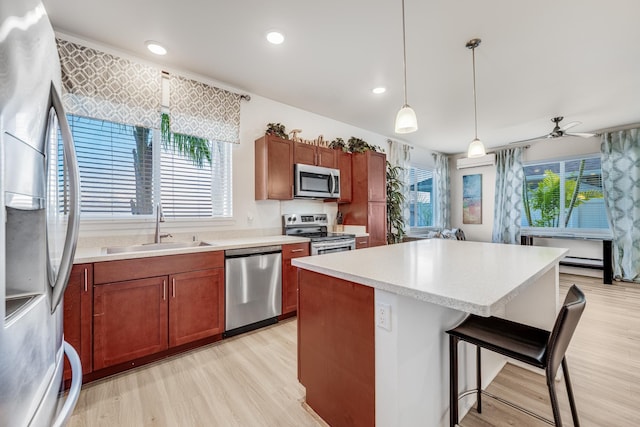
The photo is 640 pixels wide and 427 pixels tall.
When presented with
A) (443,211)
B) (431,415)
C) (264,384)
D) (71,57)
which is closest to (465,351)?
(431,415)

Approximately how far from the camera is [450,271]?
142cm

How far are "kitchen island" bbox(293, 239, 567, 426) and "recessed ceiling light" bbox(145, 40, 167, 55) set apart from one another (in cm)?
234

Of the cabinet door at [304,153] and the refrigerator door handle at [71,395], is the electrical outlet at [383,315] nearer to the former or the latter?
the refrigerator door handle at [71,395]

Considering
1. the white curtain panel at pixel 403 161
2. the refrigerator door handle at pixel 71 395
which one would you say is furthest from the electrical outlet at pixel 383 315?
the white curtain panel at pixel 403 161

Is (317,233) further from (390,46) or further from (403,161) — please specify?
(403,161)

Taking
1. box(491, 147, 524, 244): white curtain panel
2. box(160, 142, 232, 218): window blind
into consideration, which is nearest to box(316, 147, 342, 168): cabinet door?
box(160, 142, 232, 218): window blind

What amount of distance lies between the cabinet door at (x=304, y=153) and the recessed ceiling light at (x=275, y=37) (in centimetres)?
128

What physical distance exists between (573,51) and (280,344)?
387 cm

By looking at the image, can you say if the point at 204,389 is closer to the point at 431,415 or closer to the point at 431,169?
the point at 431,415

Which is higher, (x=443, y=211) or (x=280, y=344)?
(x=443, y=211)

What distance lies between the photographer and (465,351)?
5.54 ft

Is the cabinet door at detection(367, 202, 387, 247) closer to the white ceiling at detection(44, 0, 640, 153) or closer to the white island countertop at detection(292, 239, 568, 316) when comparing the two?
the white ceiling at detection(44, 0, 640, 153)

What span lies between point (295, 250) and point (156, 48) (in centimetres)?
235

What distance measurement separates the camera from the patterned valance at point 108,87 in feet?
7.34
